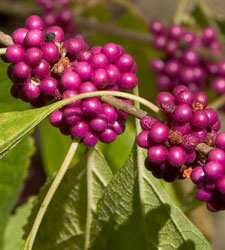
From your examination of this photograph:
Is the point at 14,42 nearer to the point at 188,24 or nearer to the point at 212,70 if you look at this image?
the point at 212,70

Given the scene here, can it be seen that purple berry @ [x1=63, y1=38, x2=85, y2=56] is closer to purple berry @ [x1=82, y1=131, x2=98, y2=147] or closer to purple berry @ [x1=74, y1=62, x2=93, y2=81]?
purple berry @ [x1=74, y1=62, x2=93, y2=81]

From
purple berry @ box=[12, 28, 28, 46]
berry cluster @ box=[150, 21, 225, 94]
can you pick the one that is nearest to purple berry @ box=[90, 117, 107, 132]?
purple berry @ box=[12, 28, 28, 46]

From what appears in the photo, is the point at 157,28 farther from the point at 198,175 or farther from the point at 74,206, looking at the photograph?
the point at 198,175

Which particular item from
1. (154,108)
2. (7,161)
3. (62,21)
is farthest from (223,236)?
(154,108)

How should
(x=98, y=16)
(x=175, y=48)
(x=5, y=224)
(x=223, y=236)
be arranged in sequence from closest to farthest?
(x=5, y=224) → (x=175, y=48) → (x=98, y=16) → (x=223, y=236)

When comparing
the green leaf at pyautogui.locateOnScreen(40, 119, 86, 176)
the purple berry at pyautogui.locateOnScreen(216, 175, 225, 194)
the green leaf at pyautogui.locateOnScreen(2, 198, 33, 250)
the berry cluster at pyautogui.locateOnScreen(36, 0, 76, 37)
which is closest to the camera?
the purple berry at pyautogui.locateOnScreen(216, 175, 225, 194)
